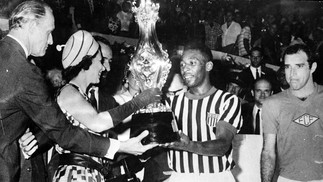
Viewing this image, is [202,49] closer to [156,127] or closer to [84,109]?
[156,127]

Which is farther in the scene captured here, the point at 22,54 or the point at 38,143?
the point at 38,143

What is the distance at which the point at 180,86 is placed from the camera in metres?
3.46

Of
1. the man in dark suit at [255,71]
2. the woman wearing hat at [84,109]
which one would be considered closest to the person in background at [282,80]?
the man in dark suit at [255,71]

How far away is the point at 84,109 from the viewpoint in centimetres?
193

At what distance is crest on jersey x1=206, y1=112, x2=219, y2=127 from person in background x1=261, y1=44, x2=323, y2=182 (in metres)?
0.33

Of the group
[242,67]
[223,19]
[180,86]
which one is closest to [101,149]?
[180,86]

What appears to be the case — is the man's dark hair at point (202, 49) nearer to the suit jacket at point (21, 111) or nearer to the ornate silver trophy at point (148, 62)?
the ornate silver trophy at point (148, 62)

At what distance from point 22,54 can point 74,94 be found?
0.34 meters

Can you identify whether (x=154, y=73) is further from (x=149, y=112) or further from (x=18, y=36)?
(x=18, y=36)

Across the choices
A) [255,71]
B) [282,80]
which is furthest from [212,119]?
[255,71]

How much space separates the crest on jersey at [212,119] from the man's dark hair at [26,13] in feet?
3.62

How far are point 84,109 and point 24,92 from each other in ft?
1.14

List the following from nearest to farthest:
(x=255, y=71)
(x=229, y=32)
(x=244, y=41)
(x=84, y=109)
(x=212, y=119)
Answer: (x=84, y=109) < (x=212, y=119) < (x=255, y=71) < (x=244, y=41) < (x=229, y=32)

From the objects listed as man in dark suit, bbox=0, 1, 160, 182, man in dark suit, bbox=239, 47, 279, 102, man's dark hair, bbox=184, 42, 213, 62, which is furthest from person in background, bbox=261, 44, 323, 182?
man in dark suit, bbox=239, 47, 279, 102
